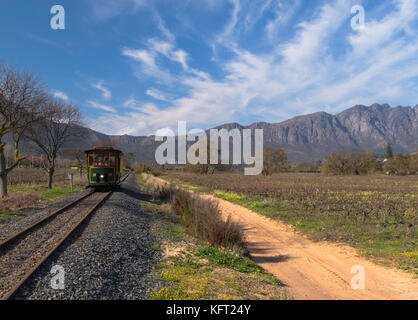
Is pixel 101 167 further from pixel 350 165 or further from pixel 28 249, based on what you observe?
pixel 350 165

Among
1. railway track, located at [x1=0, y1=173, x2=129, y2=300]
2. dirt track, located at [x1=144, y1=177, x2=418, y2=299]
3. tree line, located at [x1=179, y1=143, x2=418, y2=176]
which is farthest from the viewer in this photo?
tree line, located at [x1=179, y1=143, x2=418, y2=176]

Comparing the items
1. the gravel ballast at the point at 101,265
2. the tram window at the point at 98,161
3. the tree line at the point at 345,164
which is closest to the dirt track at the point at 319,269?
the gravel ballast at the point at 101,265

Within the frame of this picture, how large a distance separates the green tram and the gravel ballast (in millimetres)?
10663

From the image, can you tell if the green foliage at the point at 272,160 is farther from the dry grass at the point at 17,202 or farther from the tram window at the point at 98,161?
the dry grass at the point at 17,202

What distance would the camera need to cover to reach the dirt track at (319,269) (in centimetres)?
586

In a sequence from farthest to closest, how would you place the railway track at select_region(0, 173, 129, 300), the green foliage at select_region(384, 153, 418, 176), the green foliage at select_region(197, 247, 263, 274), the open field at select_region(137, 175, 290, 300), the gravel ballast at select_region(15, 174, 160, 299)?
1. the green foliage at select_region(384, 153, 418, 176)
2. the green foliage at select_region(197, 247, 263, 274)
3. the open field at select_region(137, 175, 290, 300)
4. the railway track at select_region(0, 173, 129, 300)
5. the gravel ballast at select_region(15, 174, 160, 299)

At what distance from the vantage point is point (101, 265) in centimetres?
554

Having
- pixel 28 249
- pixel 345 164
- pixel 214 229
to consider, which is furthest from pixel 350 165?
pixel 28 249

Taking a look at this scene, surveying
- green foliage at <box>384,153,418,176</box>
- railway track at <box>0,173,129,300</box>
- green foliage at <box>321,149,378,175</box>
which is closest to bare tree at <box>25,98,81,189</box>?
railway track at <box>0,173,129,300</box>

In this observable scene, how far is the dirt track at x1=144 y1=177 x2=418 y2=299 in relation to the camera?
5863 mm

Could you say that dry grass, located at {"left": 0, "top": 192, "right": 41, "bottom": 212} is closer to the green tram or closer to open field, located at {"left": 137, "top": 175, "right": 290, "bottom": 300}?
the green tram

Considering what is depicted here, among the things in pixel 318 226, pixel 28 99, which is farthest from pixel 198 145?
pixel 318 226
